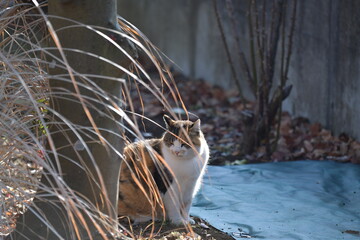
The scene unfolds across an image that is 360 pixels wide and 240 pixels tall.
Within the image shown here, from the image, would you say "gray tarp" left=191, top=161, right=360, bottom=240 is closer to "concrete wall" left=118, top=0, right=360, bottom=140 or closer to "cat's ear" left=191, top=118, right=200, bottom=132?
"cat's ear" left=191, top=118, right=200, bottom=132

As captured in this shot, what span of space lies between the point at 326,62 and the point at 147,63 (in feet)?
11.8

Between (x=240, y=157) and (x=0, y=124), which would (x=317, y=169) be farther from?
(x=0, y=124)

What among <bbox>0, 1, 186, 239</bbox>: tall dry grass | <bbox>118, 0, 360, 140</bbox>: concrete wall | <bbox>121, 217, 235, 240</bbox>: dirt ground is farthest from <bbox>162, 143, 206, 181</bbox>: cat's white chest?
<bbox>118, 0, 360, 140</bbox>: concrete wall

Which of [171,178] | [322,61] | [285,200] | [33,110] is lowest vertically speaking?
[285,200]

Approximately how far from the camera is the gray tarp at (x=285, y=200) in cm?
395

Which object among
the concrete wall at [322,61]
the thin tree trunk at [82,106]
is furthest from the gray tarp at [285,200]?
the thin tree trunk at [82,106]

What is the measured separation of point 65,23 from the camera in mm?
2826

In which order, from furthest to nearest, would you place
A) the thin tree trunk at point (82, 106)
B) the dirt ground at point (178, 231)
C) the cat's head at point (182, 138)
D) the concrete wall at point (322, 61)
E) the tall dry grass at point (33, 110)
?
1. the concrete wall at point (322, 61)
2. the cat's head at point (182, 138)
3. the dirt ground at point (178, 231)
4. the thin tree trunk at point (82, 106)
5. the tall dry grass at point (33, 110)

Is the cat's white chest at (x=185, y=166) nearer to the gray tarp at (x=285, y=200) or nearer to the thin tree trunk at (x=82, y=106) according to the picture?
the gray tarp at (x=285, y=200)

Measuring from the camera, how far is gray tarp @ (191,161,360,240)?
3.95 m

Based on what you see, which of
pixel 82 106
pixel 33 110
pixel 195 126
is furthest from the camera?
pixel 195 126

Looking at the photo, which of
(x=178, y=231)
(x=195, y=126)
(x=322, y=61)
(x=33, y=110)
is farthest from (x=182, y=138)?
(x=322, y=61)

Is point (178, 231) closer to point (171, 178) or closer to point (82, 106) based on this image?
point (171, 178)

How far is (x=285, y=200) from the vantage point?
457 cm
